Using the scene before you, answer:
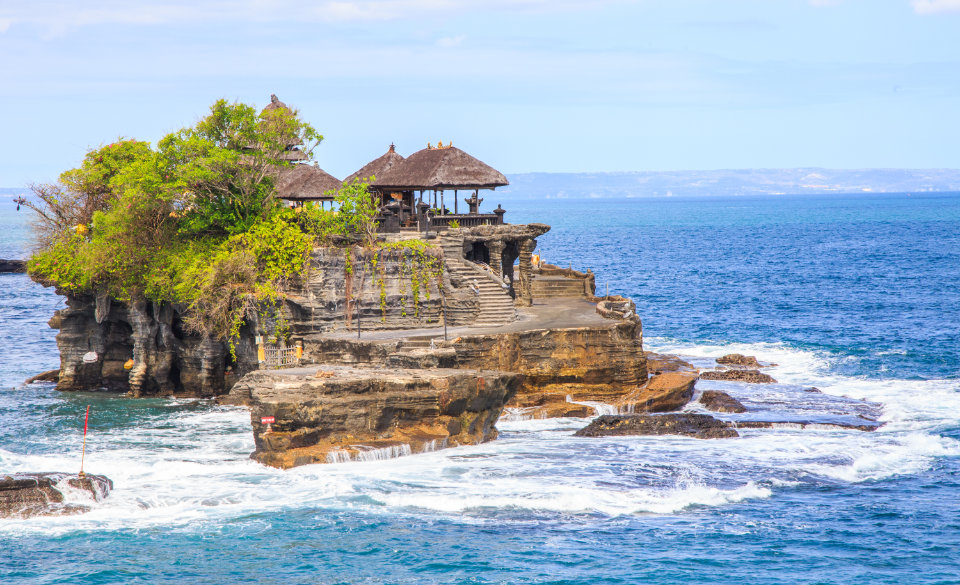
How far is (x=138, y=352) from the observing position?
48.5m

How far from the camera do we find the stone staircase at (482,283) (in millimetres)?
45562

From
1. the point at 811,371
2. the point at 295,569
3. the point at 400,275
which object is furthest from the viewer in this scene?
the point at 811,371

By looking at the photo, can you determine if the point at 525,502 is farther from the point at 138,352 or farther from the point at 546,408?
the point at 138,352

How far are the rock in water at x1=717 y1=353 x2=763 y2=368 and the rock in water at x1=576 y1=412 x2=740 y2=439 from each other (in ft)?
45.3

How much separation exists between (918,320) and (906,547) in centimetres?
4497

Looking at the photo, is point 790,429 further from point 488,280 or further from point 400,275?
point 400,275

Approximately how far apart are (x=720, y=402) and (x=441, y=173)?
54.8 feet

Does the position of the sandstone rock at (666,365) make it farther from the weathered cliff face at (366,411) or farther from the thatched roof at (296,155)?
the thatched roof at (296,155)

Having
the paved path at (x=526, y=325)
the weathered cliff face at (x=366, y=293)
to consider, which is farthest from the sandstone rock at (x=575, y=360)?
the weathered cliff face at (x=366, y=293)

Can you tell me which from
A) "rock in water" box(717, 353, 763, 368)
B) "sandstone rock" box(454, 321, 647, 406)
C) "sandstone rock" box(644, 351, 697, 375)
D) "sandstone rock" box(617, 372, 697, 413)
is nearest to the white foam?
"sandstone rock" box(454, 321, 647, 406)

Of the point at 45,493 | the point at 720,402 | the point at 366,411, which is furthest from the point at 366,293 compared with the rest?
the point at 45,493

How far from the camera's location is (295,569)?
26.5 metres

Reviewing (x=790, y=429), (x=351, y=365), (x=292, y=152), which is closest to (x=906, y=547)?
(x=790, y=429)

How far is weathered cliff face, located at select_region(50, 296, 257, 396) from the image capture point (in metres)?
47.2
